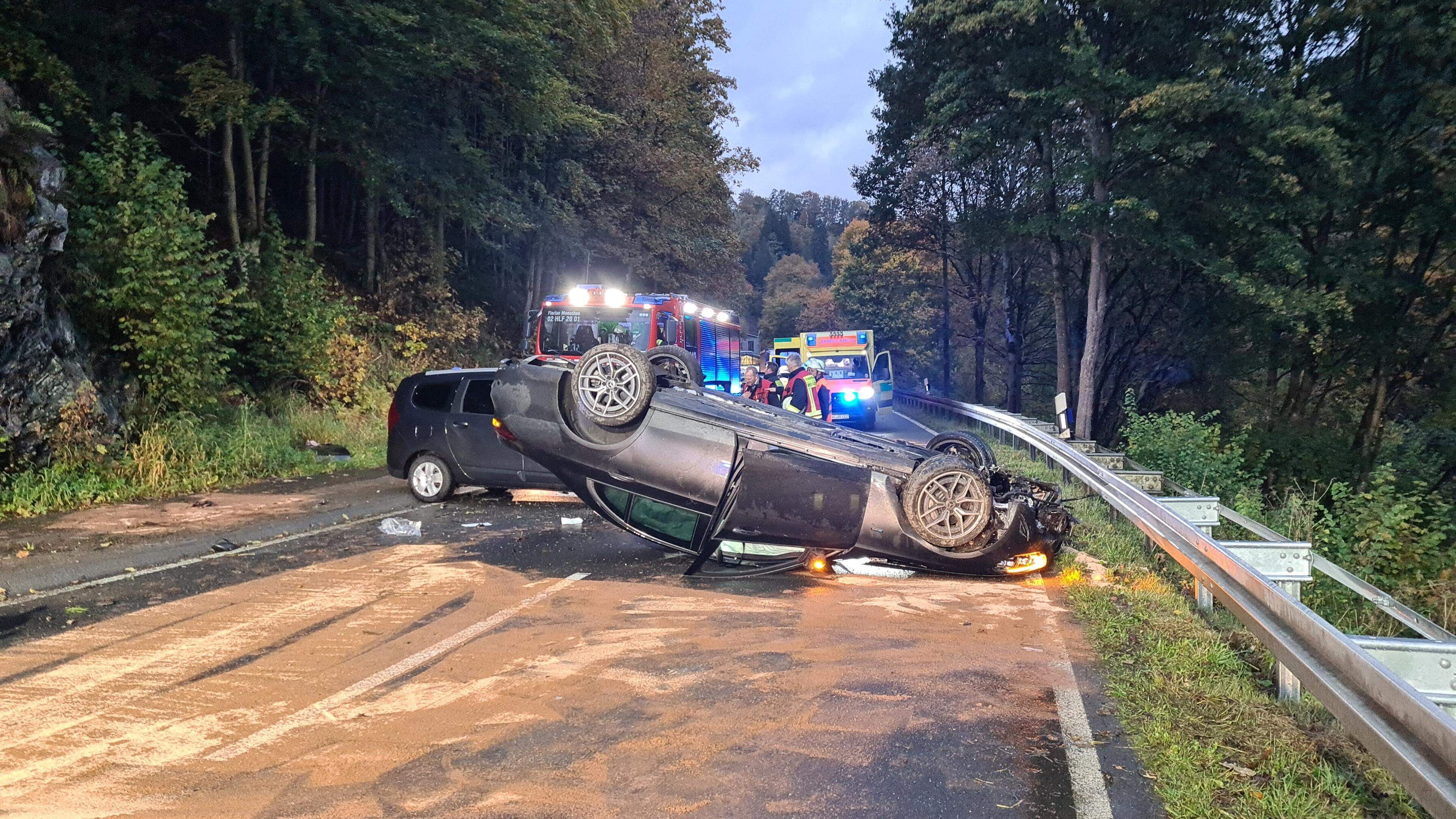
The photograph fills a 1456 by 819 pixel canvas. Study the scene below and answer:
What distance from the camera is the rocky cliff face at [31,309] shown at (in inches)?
421

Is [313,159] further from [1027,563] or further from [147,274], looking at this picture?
[1027,563]

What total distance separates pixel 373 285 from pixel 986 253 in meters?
20.0

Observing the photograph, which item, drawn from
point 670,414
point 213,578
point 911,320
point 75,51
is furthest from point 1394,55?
point 911,320

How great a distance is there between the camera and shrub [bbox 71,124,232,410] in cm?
1252

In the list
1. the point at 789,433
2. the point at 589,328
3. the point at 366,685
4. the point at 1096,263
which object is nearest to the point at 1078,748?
the point at 789,433

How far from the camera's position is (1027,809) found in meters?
3.73

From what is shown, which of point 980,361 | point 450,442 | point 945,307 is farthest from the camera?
point 945,307

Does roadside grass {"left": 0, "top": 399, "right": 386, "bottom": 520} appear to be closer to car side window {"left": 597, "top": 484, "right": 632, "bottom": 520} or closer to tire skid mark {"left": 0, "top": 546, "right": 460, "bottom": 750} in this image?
tire skid mark {"left": 0, "top": 546, "right": 460, "bottom": 750}

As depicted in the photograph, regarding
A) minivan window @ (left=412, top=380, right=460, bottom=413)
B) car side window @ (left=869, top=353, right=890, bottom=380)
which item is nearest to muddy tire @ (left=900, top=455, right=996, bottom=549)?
minivan window @ (left=412, top=380, right=460, bottom=413)

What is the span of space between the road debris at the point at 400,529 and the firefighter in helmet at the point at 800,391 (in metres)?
6.03

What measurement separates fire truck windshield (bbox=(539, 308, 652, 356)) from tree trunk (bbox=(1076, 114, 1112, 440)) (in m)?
11.0

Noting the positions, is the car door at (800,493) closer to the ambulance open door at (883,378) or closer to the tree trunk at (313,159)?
the tree trunk at (313,159)

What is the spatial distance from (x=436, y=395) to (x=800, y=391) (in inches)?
231

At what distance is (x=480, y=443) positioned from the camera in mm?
11453
